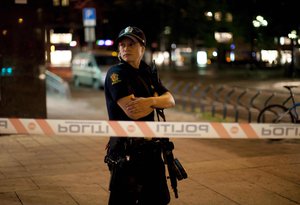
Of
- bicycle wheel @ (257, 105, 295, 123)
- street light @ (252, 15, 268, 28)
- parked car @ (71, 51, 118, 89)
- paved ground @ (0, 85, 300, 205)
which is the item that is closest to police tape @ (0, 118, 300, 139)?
paved ground @ (0, 85, 300, 205)

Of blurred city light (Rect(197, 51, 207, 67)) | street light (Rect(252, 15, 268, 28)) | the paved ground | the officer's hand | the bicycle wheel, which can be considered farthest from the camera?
blurred city light (Rect(197, 51, 207, 67))

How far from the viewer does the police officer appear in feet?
13.9

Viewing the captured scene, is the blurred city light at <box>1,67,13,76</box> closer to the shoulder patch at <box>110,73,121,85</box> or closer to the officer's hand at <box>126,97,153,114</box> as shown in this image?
the shoulder patch at <box>110,73,121,85</box>

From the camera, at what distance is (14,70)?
11.0 m

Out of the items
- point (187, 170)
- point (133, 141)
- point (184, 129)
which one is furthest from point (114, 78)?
point (187, 170)

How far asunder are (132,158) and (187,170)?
3.52m

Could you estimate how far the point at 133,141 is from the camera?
4.32 meters

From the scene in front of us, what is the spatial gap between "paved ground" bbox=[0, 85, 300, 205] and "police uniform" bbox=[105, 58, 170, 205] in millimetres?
1813

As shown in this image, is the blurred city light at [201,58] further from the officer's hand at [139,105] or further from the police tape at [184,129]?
the officer's hand at [139,105]

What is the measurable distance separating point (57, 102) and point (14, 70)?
788 centimetres

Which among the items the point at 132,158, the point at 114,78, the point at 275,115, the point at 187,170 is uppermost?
the point at 114,78

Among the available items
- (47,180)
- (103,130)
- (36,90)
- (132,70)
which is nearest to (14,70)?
(36,90)

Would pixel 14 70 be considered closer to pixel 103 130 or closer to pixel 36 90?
pixel 36 90

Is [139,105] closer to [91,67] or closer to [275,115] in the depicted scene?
[275,115]
